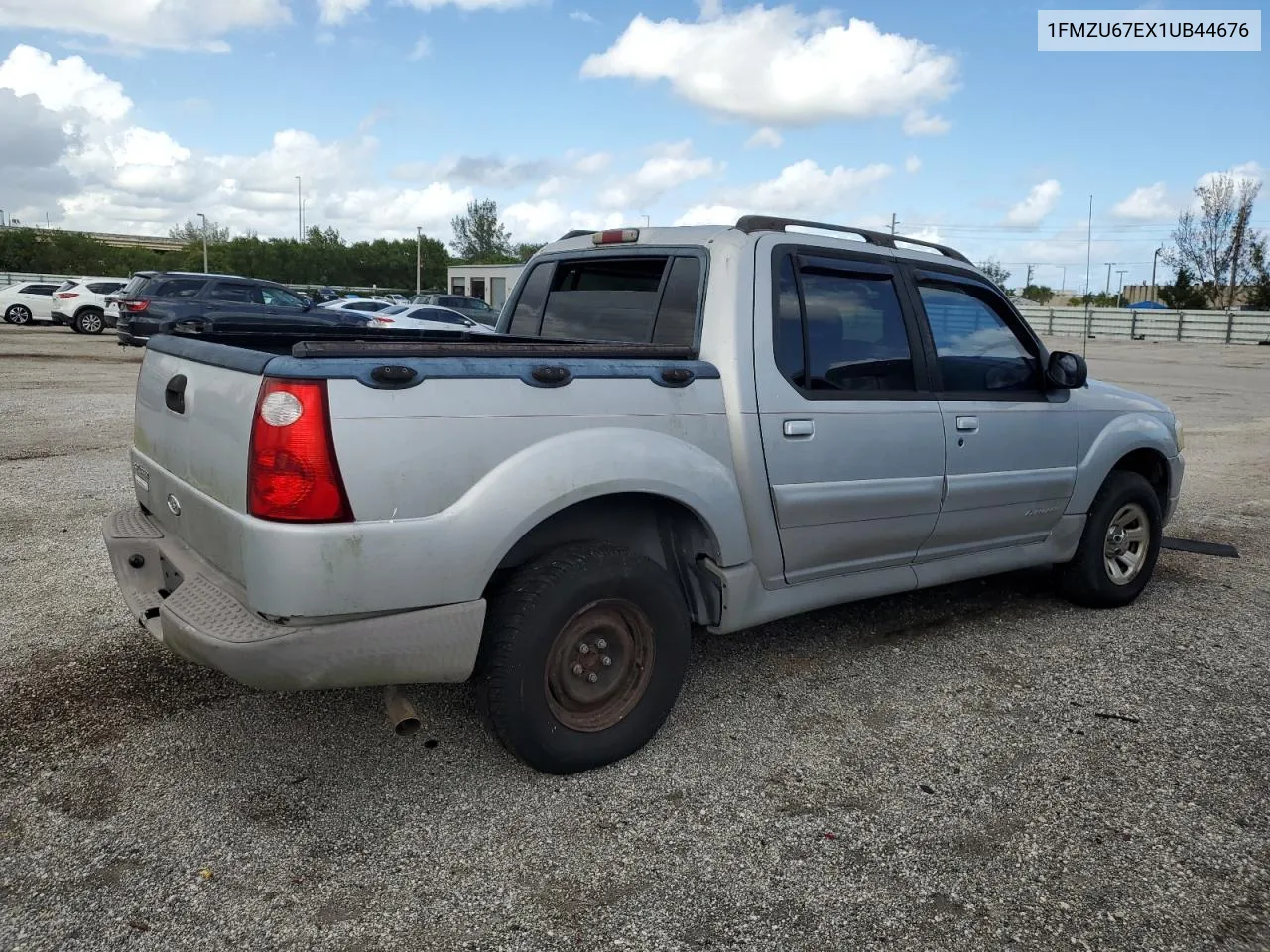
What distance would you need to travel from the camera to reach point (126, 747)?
3314 millimetres

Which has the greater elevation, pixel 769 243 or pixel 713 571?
pixel 769 243

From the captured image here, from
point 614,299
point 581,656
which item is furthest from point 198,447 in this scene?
point 614,299

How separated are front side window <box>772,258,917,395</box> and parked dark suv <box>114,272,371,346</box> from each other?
54.2 ft

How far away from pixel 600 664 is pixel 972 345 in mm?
2304

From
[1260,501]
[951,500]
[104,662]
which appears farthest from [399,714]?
[1260,501]

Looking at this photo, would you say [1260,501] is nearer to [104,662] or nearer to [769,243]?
[769,243]

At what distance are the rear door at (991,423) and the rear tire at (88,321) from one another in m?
28.2

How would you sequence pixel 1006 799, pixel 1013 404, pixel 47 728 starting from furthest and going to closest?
1. pixel 1013 404
2. pixel 47 728
3. pixel 1006 799

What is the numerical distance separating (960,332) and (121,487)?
6.13 metres

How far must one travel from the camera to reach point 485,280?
221 feet

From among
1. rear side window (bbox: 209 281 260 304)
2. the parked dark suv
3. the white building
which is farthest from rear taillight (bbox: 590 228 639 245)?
the white building

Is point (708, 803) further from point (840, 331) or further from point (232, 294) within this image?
point (232, 294)

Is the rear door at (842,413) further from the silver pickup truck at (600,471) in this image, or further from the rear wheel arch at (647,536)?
the rear wheel arch at (647,536)

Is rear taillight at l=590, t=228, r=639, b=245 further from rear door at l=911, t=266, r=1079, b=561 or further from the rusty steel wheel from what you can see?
the rusty steel wheel
